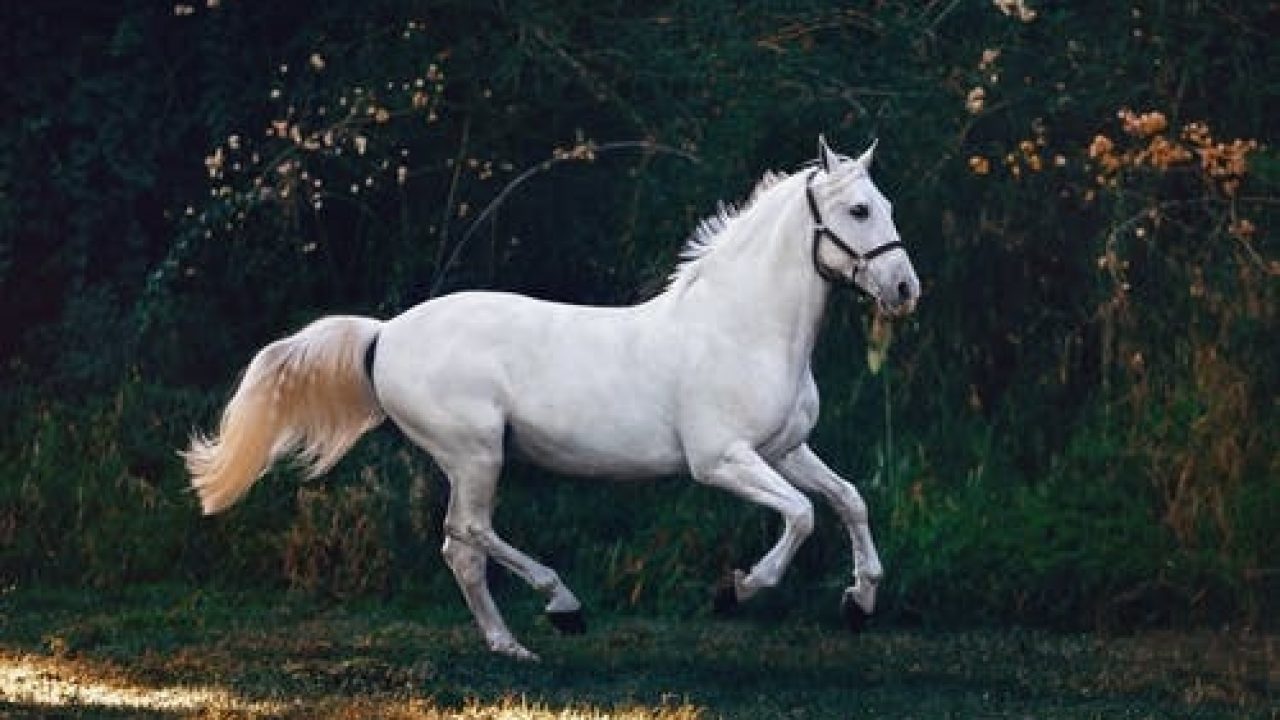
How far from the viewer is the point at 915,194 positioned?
1338 cm

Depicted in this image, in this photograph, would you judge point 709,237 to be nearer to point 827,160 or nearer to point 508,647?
point 827,160

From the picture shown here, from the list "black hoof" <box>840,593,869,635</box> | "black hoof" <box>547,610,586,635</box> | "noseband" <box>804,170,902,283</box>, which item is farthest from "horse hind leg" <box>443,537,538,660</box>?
"noseband" <box>804,170,902,283</box>

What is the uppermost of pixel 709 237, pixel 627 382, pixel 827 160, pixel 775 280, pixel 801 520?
pixel 827 160

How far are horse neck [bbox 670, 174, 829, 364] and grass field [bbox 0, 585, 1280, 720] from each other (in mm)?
1288

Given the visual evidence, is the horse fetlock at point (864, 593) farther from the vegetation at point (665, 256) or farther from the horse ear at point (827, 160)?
the horse ear at point (827, 160)

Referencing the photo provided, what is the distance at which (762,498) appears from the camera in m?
10.4

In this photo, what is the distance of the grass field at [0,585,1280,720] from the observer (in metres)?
9.48

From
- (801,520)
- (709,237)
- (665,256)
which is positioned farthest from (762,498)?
(665,256)

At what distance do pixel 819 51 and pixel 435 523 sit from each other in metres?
3.25

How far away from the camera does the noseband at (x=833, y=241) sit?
34.1 ft

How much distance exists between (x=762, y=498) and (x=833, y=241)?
1008 mm

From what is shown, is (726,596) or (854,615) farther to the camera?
(854,615)

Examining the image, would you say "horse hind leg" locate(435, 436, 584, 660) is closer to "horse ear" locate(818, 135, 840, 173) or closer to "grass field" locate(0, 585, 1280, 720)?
"grass field" locate(0, 585, 1280, 720)

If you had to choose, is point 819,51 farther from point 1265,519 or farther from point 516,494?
point 1265,519
